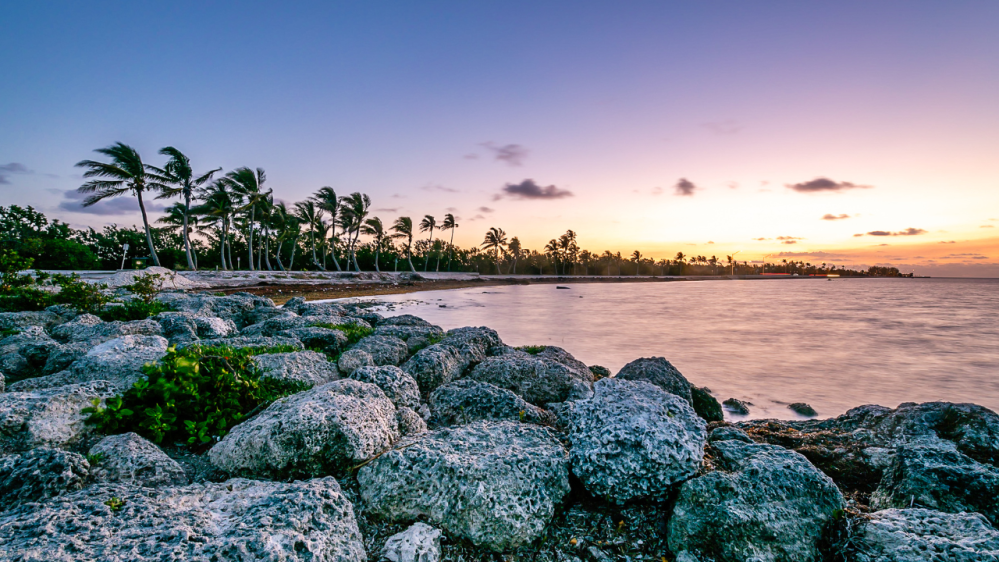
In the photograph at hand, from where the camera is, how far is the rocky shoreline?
1994mm

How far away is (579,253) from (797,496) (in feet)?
340

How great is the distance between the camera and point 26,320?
24.6 ft

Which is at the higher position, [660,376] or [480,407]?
[480,407]

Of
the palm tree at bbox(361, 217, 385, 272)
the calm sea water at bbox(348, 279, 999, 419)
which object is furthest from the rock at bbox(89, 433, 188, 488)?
the palm tree at bbox(361, 217, 385, 272)

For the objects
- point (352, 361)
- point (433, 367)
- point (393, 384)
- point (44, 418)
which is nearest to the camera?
point (44, 418)

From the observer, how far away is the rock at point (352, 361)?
17.1 feet

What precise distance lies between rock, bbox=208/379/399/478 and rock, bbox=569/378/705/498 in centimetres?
147

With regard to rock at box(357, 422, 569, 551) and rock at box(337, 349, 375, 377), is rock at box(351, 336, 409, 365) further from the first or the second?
rock at box(357, 422, 569, 551)

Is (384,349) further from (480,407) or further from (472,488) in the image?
(472,488)

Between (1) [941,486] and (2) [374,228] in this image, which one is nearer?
(1) [941,486]

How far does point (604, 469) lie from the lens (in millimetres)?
2650

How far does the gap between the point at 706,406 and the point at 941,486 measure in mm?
3566

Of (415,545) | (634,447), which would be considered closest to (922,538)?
(634,447)

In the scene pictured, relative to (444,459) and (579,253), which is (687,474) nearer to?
(444,459)
